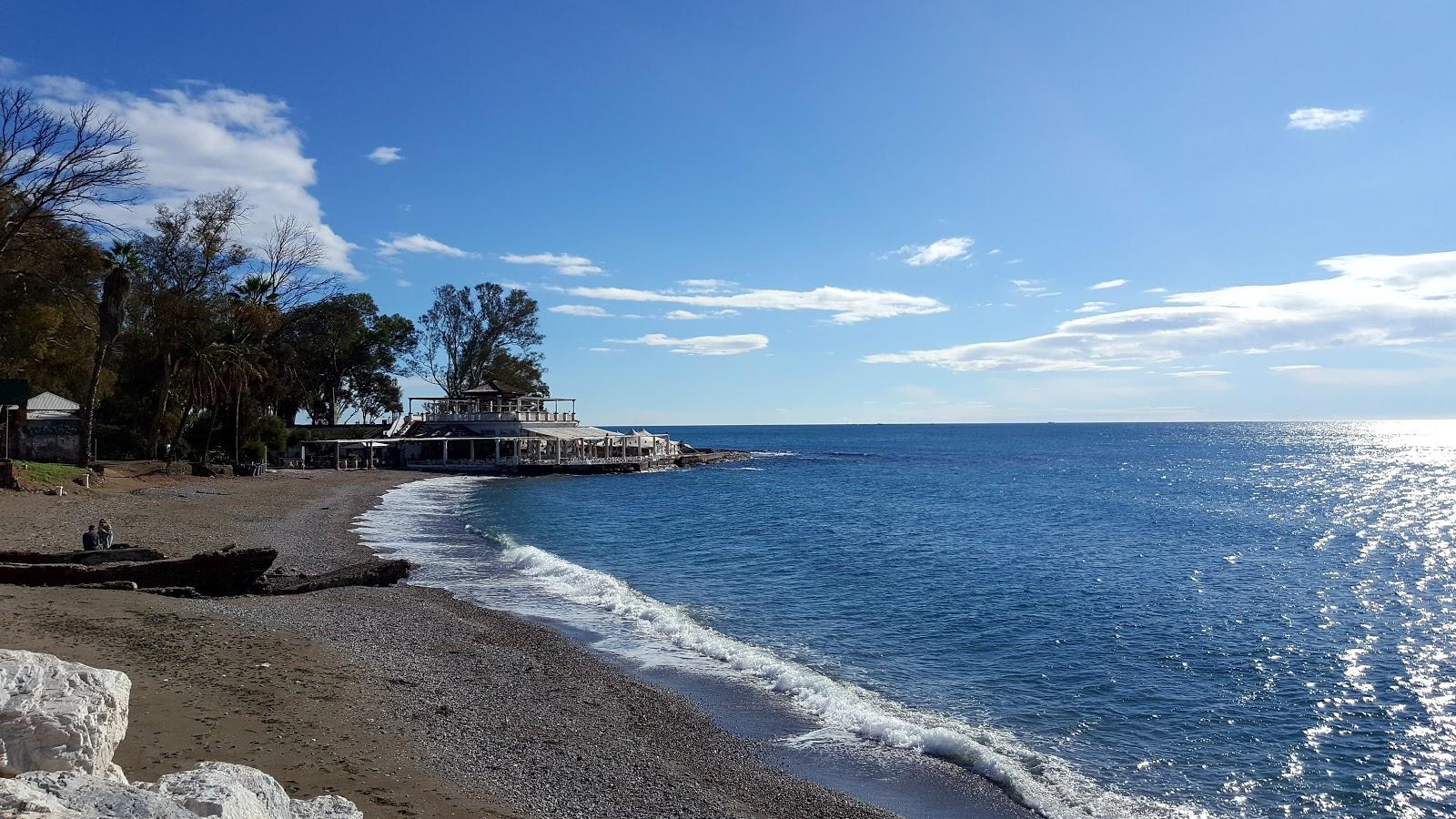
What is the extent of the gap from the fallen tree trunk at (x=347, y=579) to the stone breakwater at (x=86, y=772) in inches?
427

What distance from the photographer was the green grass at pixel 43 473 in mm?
25734

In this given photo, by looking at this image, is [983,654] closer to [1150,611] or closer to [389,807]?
[1150,611]

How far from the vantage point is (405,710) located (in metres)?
10.0

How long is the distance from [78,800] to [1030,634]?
1516 cm

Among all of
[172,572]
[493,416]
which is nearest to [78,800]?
[172,572]

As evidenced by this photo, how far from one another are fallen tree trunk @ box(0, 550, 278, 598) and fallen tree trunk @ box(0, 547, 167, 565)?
430mm

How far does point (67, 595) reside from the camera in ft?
43.3

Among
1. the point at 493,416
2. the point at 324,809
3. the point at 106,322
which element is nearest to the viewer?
the point at 324,809

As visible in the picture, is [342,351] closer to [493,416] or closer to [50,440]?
[493,416]

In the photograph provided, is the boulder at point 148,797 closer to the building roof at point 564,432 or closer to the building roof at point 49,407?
the building roof at point 49,407

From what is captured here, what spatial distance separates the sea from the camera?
10.0 metres

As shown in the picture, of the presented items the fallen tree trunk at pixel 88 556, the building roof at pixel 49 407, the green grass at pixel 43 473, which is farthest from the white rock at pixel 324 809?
the building roof at pixel 49 407

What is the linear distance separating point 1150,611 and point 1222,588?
411cm

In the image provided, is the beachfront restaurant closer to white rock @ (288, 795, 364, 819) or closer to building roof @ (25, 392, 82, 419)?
building roof @ (25, 392, 82, 419)
